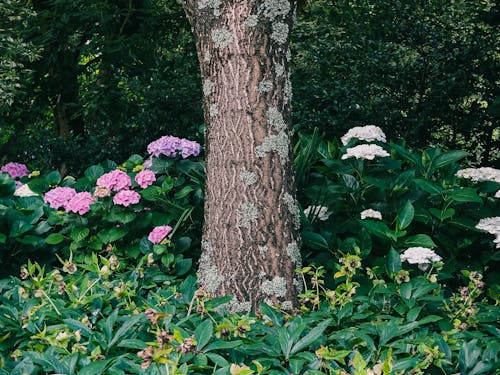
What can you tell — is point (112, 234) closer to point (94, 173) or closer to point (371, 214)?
point (94, 173)

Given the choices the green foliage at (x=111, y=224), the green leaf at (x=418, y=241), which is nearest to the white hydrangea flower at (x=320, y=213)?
the green leaf at (x=418, y=241)

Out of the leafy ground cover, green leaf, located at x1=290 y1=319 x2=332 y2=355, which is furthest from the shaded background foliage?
green leaf, located at x1=290 y1=319 x2=332 y2=355

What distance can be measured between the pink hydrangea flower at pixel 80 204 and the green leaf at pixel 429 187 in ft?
5.70

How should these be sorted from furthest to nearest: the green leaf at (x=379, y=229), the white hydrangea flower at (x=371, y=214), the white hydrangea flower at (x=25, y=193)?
the white hydrangea flower at (x=25, y=193) → the white hydrangea flower at (x=371, y=214) → the green leaf at (x=379, y=229)

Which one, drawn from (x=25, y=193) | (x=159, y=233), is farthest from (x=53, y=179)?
(x=159, y=233)

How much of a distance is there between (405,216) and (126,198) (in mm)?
1464

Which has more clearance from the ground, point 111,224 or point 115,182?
point 115,182

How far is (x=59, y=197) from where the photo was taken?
12.8 ft

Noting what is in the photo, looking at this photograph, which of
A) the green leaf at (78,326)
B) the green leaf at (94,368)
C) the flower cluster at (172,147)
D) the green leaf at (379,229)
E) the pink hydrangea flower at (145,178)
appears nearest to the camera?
the green leaf at (94,368)

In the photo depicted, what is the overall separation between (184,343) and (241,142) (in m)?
1.15

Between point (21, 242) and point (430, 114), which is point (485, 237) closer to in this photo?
point (21, 242)

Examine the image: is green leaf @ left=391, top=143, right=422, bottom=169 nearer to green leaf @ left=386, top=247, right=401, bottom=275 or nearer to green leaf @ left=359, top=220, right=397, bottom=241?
green leaf @ left=359, top=220, right=397, bottom=241

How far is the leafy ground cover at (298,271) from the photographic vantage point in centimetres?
231

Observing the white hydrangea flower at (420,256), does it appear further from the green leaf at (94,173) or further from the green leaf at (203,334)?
the green leaf at (94,173)
